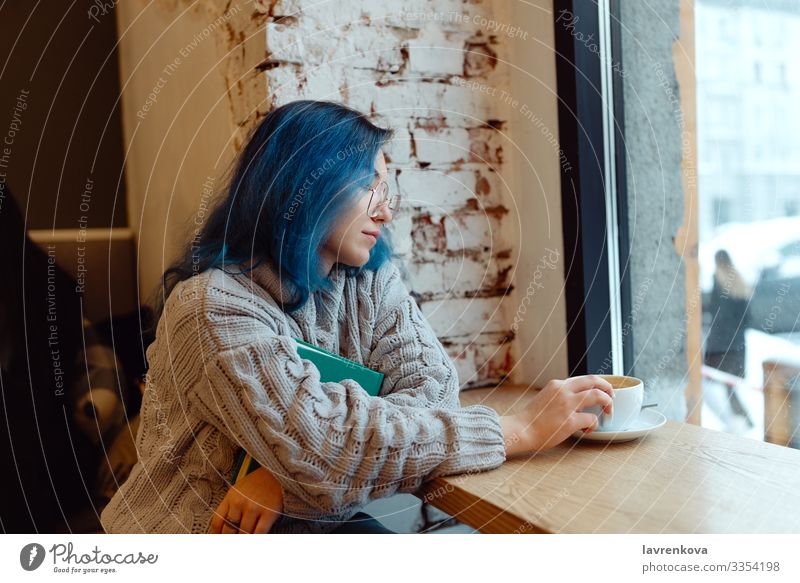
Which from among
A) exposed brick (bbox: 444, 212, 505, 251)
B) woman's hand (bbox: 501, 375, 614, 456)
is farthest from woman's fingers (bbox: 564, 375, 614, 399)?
exposed brick (bbox: 444, 212, 505, 251)

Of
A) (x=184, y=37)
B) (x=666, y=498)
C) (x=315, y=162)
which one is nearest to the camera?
(x=666, y=498)

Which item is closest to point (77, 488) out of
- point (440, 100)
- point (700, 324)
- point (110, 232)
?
point (110, 232)

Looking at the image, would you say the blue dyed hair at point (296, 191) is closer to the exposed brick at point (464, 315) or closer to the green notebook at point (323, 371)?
the green notebook at point (323, 371)

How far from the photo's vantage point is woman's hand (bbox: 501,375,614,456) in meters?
0.66

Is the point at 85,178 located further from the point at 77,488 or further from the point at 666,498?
the point at 666,498

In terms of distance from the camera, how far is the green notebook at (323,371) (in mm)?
665

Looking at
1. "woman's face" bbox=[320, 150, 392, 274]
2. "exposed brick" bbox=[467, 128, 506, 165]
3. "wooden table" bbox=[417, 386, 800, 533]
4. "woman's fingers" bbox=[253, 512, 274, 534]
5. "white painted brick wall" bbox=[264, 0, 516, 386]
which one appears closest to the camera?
"wooden table" bbox=[417, 386, 800, 533]

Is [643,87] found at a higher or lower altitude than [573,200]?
higher

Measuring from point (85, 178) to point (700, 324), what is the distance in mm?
1117

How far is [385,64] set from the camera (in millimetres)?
937
